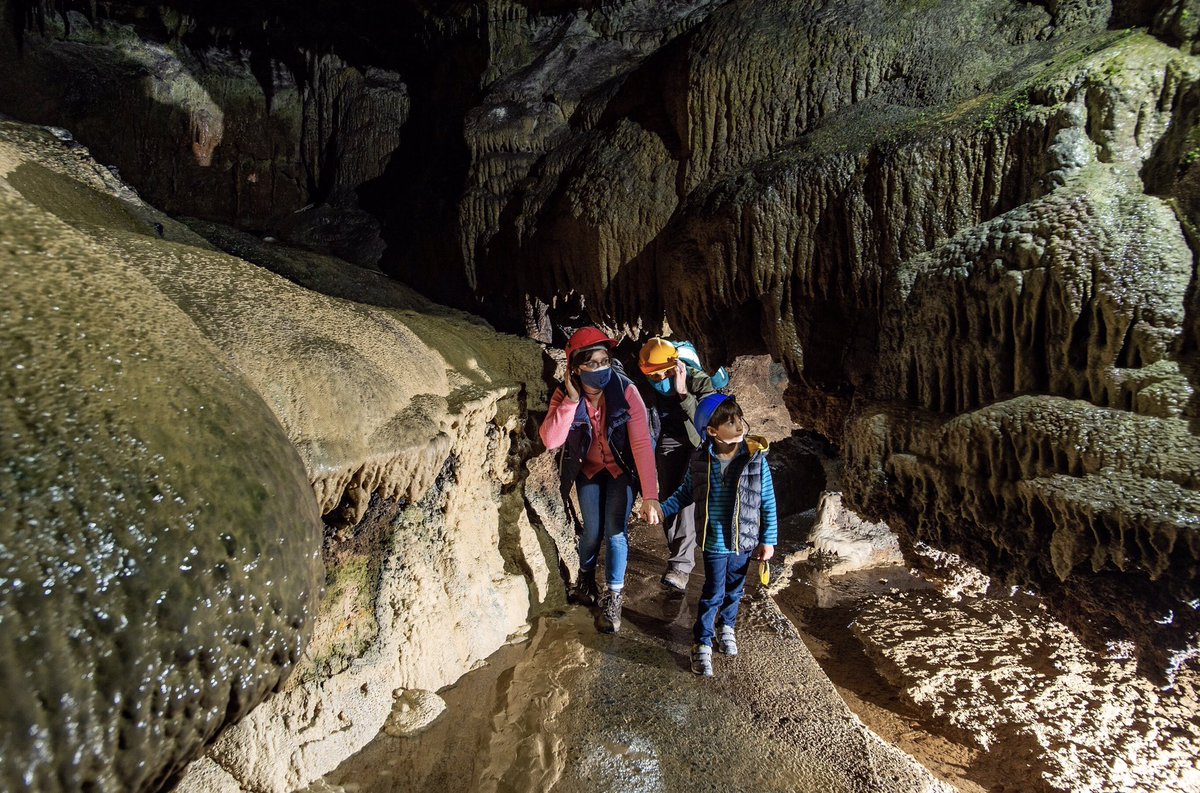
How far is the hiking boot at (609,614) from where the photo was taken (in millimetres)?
3561

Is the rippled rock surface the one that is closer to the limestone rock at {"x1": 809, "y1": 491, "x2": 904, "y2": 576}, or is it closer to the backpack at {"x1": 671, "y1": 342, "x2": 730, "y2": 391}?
the backpack at {"x1": 671, "y1": 342, "x2": 730, "y2": 391}

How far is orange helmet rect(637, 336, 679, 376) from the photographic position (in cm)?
366

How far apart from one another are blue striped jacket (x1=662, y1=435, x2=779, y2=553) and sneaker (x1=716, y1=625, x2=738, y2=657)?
0.46 meters

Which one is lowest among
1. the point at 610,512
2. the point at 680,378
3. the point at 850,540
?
the point at 850,540

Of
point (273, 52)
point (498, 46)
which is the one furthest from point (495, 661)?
point (273, 52)

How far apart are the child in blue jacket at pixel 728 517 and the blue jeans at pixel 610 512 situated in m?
0.28

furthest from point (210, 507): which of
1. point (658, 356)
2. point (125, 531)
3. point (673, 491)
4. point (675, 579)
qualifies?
point (675, 579)

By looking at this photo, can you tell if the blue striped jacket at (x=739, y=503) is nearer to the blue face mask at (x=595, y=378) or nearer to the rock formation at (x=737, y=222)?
the blue face mask at (x=595, y=378)

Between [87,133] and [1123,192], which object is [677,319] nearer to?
[1123,192]

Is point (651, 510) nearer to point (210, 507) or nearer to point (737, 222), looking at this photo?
point (210, 507)

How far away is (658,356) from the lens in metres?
3.68

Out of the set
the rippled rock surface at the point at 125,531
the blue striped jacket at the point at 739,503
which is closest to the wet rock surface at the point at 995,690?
the blue striped jacket at the point at 739,503

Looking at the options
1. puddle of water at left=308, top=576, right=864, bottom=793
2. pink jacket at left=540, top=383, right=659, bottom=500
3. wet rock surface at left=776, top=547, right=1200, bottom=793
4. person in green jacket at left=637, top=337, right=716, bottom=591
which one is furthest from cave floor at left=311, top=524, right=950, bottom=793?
wet rock surface at left=776, top=547, right=1200, bottom=793

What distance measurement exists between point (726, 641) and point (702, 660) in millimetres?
246
